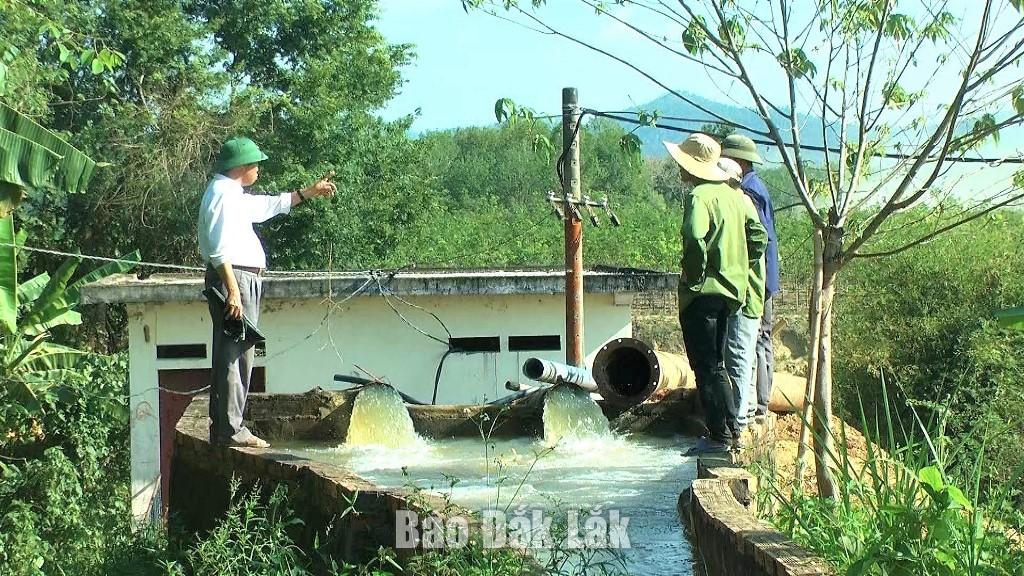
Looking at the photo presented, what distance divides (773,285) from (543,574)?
3.78 m

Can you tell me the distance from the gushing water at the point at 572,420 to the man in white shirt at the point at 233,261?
7.94 feet

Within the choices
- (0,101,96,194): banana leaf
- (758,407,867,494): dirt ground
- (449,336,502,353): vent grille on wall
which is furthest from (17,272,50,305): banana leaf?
(758,407,867,494): dirt ground

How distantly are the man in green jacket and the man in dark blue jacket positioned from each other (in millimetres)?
976

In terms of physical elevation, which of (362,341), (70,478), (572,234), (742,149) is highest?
(742,149)

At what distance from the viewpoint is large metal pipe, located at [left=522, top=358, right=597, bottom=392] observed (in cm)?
888

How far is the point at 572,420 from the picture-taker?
343 inches

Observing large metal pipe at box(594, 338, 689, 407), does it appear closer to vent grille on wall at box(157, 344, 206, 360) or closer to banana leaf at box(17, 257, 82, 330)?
vent grille on wall at box(157, 344, 206, 360)

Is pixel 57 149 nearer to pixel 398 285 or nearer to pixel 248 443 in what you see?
pixel 398 285

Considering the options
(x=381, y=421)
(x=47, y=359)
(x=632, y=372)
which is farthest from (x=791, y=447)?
(x=47, y=359)

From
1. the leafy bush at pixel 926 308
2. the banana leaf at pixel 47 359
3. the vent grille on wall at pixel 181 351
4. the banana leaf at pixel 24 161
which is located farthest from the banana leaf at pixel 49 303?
the leafy bush at pixel 926 308

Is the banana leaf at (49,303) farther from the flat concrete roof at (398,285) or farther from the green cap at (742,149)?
the green cap at (742,149)

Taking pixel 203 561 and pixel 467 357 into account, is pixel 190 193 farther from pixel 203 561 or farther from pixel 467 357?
pixel 203 561

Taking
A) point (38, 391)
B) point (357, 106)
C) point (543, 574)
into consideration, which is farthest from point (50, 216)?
point (543, 574)

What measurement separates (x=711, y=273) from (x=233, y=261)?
2.67m
